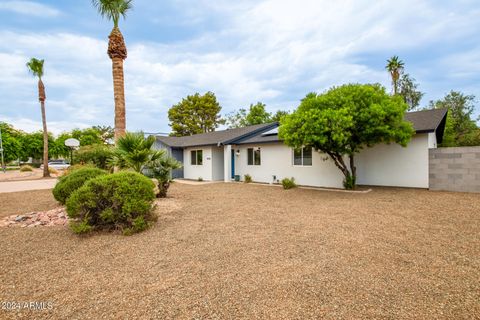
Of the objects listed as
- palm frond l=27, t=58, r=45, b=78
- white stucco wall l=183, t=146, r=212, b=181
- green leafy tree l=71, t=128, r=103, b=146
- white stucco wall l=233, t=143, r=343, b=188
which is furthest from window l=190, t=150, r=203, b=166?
green leafy tree l=71, t=128, r=103, b=146

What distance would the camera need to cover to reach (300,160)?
13781 mm

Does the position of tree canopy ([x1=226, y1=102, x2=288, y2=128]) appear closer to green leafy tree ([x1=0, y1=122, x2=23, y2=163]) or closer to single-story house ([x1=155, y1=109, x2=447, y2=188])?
single-story house ([x1=155, y1=109, x2=447, y2=188])

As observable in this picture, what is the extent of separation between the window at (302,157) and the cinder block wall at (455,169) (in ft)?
17.3

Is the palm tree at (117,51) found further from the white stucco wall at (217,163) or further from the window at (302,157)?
the window at (302,157)

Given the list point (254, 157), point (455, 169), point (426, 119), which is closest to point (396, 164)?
point (455, 169)

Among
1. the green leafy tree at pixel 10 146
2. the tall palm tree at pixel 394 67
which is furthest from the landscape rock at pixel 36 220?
the green leafy tree at pixel 10 146

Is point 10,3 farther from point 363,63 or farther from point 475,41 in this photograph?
point 475,41

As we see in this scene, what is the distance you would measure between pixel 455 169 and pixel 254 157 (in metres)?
9.93

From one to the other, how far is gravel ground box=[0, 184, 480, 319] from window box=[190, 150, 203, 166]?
1165cm

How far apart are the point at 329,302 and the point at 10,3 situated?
14009 mm

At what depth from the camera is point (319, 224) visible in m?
5.85

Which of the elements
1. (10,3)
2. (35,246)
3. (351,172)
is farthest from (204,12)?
(35,246)

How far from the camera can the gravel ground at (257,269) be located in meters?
2.62

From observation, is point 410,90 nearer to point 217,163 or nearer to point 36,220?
point 217,163
